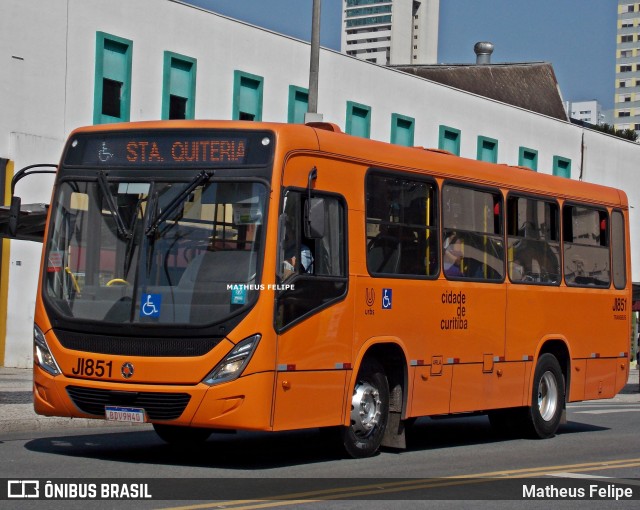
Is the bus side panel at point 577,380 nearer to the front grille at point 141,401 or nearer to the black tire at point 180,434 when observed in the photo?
the black tire at point 180,434

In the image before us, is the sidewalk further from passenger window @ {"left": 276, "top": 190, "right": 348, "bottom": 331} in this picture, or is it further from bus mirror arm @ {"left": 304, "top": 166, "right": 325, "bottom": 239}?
bus mirror arm @ {"left": 304, "top": 166, "right": 325, "bottom": 239}

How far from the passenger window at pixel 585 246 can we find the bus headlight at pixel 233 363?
6.58 metres

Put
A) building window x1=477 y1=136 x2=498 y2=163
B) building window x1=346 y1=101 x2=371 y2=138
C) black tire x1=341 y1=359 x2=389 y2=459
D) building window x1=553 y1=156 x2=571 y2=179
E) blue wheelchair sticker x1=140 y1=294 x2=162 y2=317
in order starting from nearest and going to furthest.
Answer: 1. blue wheelchair sticker x1=140 y1=294 x2=162 y2=317
2. black tire x1=341 y1=359 x2=389 y2=459
3. building window x1=346 y1=101 x2=371 y2=138
4. building window x1=477 y1=136 x2=498 y2=163
5. building window x1=553 y1=156 x2=571 y2=179

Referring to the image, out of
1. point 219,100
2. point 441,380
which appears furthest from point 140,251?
point 219,100

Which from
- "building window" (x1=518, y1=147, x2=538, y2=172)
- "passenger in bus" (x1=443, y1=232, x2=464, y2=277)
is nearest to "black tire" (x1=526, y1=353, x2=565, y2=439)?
"passenger in bus" (x1=443, y1=232, x2=464, y2=277)

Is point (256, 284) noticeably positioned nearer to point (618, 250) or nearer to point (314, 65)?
point (618, 250)

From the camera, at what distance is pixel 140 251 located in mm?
11641

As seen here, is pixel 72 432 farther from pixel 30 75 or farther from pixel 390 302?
pixel 30 75

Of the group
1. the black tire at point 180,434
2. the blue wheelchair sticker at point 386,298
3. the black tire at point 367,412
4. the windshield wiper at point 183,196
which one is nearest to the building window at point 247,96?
the black tire at point 180,434

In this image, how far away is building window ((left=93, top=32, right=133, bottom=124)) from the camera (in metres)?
29.6

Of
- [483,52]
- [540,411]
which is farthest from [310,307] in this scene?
[483,52]

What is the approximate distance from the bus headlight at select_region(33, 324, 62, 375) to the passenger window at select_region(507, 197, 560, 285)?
5.84 metres

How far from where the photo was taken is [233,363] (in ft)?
36.9

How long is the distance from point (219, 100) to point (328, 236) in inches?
837
